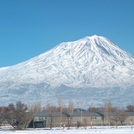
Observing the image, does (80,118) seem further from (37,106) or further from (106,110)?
(37,106)

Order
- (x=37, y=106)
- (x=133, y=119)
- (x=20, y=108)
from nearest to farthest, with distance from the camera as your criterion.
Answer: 1. (x=20, y=108)
2. (x=133, y=119)
3. (x=37, y=106)

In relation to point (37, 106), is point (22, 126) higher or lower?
lower

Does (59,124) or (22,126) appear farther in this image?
(59,124)

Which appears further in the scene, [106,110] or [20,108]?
[106,110]

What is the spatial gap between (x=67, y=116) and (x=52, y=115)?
15.9 feet

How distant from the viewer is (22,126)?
74.0 metres

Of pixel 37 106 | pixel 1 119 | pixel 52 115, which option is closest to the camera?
pixel 1 119

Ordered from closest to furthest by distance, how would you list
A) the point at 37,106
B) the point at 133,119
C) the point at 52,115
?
the point at 52,115, the point at 133,119, the point at 37,106

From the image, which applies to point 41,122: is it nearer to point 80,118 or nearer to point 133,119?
point 80,118

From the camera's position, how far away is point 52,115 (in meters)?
90.1

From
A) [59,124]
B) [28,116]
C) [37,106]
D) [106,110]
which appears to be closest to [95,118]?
[106,110]

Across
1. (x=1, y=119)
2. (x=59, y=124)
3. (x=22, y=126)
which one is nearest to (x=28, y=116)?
(x=22, y=126)

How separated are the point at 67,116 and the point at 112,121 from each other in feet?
30.3

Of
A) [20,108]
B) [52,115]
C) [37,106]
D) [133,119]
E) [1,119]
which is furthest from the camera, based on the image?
[37,106]
